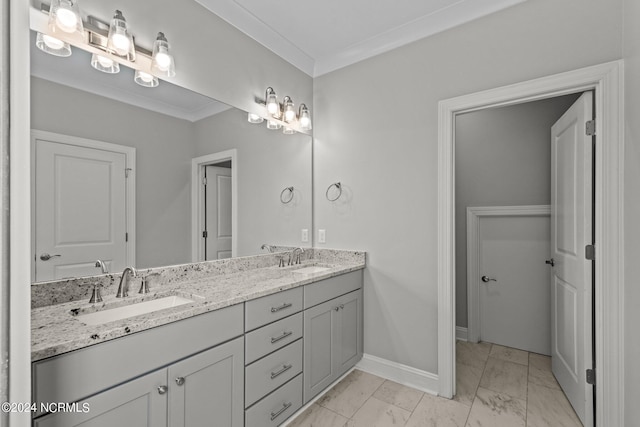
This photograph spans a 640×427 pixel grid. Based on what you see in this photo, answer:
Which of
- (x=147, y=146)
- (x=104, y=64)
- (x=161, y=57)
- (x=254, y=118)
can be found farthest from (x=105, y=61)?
(x=254, y=118)

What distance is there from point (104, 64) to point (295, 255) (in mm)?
1752

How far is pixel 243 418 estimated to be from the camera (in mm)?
1484

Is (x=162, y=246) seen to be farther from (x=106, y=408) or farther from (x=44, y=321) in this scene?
(x=106, y=408)

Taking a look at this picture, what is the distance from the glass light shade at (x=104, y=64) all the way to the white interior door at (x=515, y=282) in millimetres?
3101

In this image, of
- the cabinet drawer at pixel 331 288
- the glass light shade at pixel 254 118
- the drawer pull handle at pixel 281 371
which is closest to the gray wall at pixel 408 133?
the cabinet drawer at pixel 331 288

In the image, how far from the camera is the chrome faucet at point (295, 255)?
2533 millimetres

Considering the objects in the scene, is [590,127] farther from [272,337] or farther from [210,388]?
[210,388]

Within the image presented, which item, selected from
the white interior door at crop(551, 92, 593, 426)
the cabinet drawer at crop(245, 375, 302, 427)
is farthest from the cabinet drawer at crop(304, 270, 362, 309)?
the white interior door at crop(551, 92, 593, 426)

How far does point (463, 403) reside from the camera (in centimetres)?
202

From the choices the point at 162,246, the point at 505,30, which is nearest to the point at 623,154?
the point at 505,30

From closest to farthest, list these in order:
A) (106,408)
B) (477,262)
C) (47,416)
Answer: (47,416)
(106,408)
(477,262)

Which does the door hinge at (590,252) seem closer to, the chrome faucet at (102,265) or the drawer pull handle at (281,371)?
the drawer pull handle at (281,371)

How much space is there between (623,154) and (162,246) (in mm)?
2500

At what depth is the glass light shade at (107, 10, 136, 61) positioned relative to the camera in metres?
1.45
